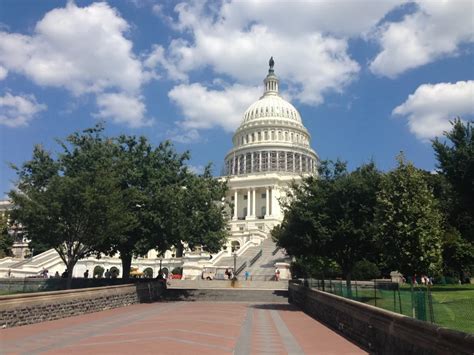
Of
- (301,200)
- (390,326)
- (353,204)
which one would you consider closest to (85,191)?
(301,200)

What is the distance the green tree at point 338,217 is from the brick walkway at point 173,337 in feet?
22.3

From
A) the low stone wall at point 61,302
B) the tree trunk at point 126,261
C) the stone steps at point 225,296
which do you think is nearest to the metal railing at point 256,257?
the stone steps at point 225,296

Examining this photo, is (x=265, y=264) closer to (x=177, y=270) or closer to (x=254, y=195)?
(x=177, y=270)

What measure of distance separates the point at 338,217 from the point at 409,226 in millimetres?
7748

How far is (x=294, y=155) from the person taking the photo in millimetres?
123438

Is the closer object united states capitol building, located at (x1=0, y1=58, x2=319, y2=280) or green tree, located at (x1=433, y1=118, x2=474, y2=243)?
green tree, located at (x1=433, y1=118, x2=474, y2=243)

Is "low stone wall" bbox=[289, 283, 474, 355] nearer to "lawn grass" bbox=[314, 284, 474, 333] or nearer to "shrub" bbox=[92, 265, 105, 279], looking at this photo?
"lawn grass" bbox=[314, 284, 474, 333]

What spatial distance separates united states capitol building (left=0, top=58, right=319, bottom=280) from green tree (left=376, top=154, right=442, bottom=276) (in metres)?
30.7

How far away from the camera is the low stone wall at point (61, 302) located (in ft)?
52.9

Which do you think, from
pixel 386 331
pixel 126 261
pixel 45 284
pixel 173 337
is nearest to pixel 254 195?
pixel 126 261

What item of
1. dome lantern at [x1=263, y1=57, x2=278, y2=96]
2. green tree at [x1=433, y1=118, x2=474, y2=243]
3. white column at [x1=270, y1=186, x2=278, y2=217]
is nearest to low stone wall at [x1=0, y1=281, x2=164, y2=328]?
green tree at [x1=433, y1=118, x2=474, y2=243]

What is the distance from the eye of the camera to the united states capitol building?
58.1 meters

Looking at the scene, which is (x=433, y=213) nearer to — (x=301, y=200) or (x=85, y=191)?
(x=301, y=200)

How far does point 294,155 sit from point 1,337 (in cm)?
11256
